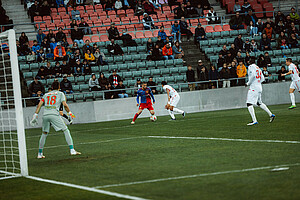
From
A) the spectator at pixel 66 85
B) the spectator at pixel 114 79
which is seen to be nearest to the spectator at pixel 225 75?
the spectator at pixel 114 79

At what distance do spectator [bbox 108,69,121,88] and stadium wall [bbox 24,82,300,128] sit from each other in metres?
0.91

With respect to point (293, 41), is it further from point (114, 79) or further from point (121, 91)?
point (114, 79)

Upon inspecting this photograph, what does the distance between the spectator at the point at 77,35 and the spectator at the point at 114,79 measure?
451cm

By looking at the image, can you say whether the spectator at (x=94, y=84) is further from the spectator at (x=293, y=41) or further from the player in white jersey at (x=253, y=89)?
the spectator at (x=293, y=41)

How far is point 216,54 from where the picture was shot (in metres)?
31.6

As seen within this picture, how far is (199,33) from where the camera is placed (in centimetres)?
3209

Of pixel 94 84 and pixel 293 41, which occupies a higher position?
pixel 293 41

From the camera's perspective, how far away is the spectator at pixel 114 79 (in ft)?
89.1

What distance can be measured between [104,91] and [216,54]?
28.0 feet

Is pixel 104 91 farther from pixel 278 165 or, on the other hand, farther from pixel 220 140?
pixel 278 165

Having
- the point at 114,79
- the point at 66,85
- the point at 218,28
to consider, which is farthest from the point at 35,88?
the point at 218,28

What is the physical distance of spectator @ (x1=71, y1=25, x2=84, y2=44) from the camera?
3020cm

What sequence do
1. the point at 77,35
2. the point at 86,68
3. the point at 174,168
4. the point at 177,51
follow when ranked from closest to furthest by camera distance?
the point at 174,168 < the point at 86,68 < the point at 77,35 < the point at 177,51

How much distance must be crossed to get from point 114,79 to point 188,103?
15.1ft
